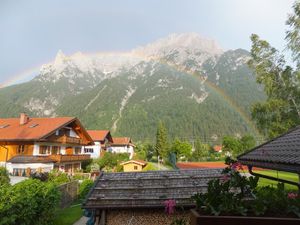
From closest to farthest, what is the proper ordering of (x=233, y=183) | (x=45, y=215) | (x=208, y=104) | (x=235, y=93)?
(x=233, y=183) < (x=45, y=215) < (x=208, y=104) < (x=235, y=93)

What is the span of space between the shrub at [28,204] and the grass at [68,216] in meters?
1.98

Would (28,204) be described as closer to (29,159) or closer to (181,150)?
(29,159)

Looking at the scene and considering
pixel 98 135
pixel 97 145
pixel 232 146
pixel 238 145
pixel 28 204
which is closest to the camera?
pixel 28 204

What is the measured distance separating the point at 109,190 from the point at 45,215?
5023 mm

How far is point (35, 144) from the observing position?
107ft

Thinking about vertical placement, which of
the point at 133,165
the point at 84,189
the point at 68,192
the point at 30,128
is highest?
the point at 30,128

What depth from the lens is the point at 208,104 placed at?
17725cm

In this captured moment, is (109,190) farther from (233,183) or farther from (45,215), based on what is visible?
(233,183)

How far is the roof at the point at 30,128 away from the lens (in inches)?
1282

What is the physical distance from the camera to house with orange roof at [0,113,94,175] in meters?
31.0

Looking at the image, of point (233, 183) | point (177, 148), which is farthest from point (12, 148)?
point (177, 148)

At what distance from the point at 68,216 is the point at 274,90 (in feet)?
75.0

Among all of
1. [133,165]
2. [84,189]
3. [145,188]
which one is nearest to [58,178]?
[84,189]

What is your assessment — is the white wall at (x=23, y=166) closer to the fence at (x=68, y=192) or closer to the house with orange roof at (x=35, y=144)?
the house with orange roof at (x=35, y=144)
